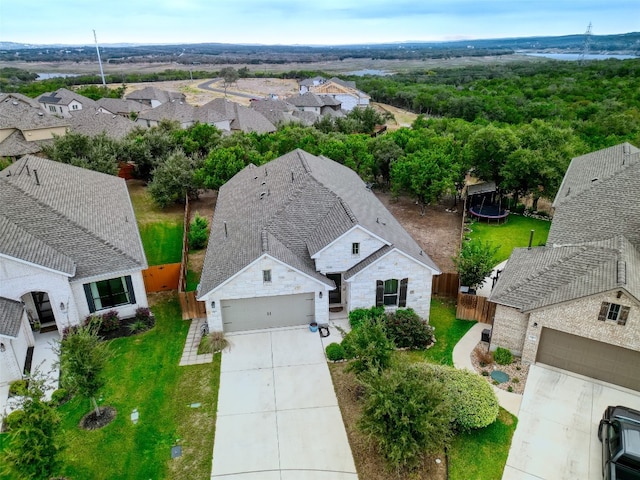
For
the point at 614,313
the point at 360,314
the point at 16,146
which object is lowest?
the point at 360,314

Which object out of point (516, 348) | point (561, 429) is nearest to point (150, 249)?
point (516, 348)

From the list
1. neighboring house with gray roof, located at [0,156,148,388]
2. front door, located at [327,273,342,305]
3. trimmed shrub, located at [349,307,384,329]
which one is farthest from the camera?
front door, located at [327,273,342,305]

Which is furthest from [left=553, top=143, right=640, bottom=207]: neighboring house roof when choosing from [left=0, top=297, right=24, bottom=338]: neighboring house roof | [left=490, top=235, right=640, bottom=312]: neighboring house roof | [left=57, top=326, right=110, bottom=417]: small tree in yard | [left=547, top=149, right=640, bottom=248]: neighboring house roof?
[left=0, top=297, right=24, bottom=338]: neighboring house roof

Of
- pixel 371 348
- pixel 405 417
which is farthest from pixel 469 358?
pixel 405 417

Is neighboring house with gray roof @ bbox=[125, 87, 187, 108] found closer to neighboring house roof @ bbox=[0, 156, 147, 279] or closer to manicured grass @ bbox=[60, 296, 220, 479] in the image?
neighboring house roof @ bbox=[0, 156, 147, 279]

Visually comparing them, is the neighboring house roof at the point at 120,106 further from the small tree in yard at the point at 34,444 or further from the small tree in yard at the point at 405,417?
the small tree in yard at the point at 405,417

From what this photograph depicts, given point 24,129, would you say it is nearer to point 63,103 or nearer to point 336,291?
point 63,103
